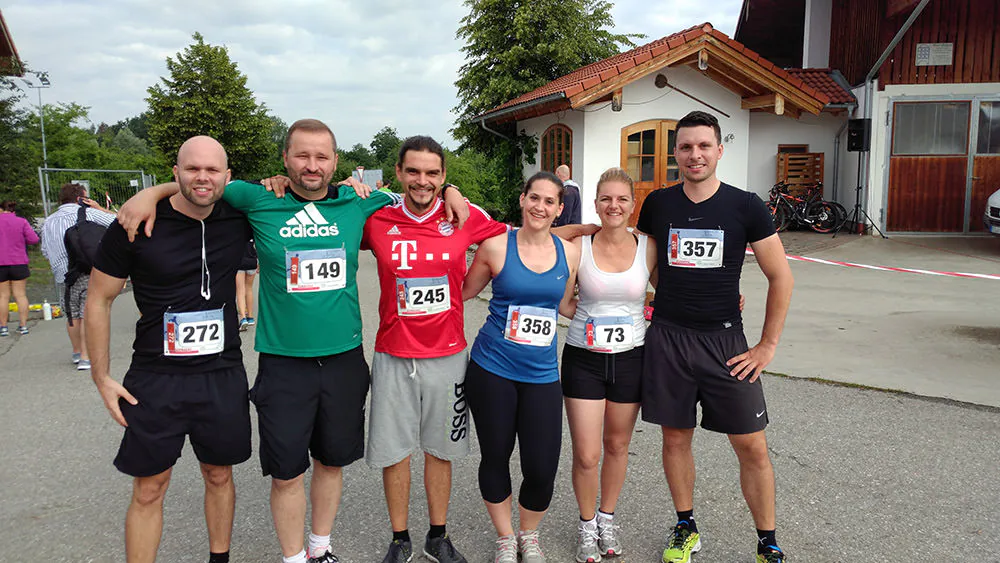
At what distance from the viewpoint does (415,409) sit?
3.04 m

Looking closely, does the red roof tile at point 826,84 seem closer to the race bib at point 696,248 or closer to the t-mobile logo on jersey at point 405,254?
the race bib at point 696,248

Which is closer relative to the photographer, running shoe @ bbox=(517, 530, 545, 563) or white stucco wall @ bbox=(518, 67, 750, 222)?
running shoe @ bbox=(517, 530, 545, 563)

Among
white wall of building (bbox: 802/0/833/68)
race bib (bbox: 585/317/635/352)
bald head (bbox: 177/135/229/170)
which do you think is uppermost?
white wall of building (bbox: 802/0/833/68)

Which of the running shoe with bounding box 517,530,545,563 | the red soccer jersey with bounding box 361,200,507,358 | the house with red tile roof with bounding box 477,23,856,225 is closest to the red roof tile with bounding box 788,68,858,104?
the house with red tile roof with bounding box 477,23,856,225

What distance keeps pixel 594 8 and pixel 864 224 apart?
55.8 feet

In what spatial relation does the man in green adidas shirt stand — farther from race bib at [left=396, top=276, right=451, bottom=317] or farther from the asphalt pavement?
the asphalt pavement

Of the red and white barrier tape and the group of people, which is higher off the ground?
the group of people

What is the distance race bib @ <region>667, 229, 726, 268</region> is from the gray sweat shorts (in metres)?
1.09

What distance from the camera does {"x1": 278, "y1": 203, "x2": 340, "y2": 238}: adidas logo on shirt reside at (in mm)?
2824

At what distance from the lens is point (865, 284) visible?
33.7ft

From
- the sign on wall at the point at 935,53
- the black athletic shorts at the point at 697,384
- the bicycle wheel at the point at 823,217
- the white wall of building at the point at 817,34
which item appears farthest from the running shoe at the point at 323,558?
the white wall of building at the point at 817,34

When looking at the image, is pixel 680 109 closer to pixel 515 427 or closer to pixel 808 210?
pixel 808 210

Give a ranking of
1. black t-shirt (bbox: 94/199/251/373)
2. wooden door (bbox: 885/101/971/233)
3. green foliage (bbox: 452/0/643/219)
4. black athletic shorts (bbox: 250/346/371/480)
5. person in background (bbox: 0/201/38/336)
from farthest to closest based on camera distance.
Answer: green foliage (bbox: 452/0/643/219), wooden door (bbox: 885/101/971/233), person in background (bbox: 0/201/38/336), black athletic shorts (bbox: 250/346/371/480), black t-shirt (bbox: 94/199/251/373)

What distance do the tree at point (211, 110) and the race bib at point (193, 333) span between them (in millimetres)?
36232
